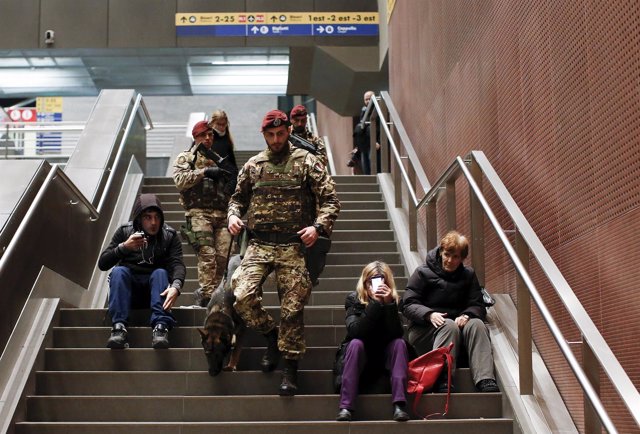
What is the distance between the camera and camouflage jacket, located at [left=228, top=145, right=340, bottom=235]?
19.1ft

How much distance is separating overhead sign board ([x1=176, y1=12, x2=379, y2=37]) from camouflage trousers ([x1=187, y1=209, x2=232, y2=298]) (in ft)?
31.1

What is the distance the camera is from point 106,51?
16.7 m

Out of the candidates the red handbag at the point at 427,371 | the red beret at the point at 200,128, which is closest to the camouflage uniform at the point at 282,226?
the red handbag at the point at 427,371

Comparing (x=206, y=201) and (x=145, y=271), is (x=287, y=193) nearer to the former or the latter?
(x=145, y=271)

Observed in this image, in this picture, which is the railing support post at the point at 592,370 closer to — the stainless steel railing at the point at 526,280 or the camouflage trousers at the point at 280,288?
the stainless steel railing at the point at 526,280

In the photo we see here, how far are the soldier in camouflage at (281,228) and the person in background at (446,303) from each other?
0.70 meters

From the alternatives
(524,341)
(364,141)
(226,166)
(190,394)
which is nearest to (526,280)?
(524,341)

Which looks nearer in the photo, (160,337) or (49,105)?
(160,337)

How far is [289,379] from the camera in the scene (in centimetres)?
558

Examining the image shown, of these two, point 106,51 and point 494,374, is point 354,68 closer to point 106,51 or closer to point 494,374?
point 106,51

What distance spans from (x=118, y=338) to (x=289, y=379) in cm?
121

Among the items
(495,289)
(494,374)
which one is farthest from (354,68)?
(494,374)

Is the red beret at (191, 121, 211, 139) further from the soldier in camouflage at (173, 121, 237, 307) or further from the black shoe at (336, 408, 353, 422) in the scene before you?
the black shoe at (336, 408, 353, 422)

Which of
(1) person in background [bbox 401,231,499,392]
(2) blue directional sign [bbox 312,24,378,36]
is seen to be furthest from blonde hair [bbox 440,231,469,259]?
(2) blue directional sign [bbox 312,24,378,36]
